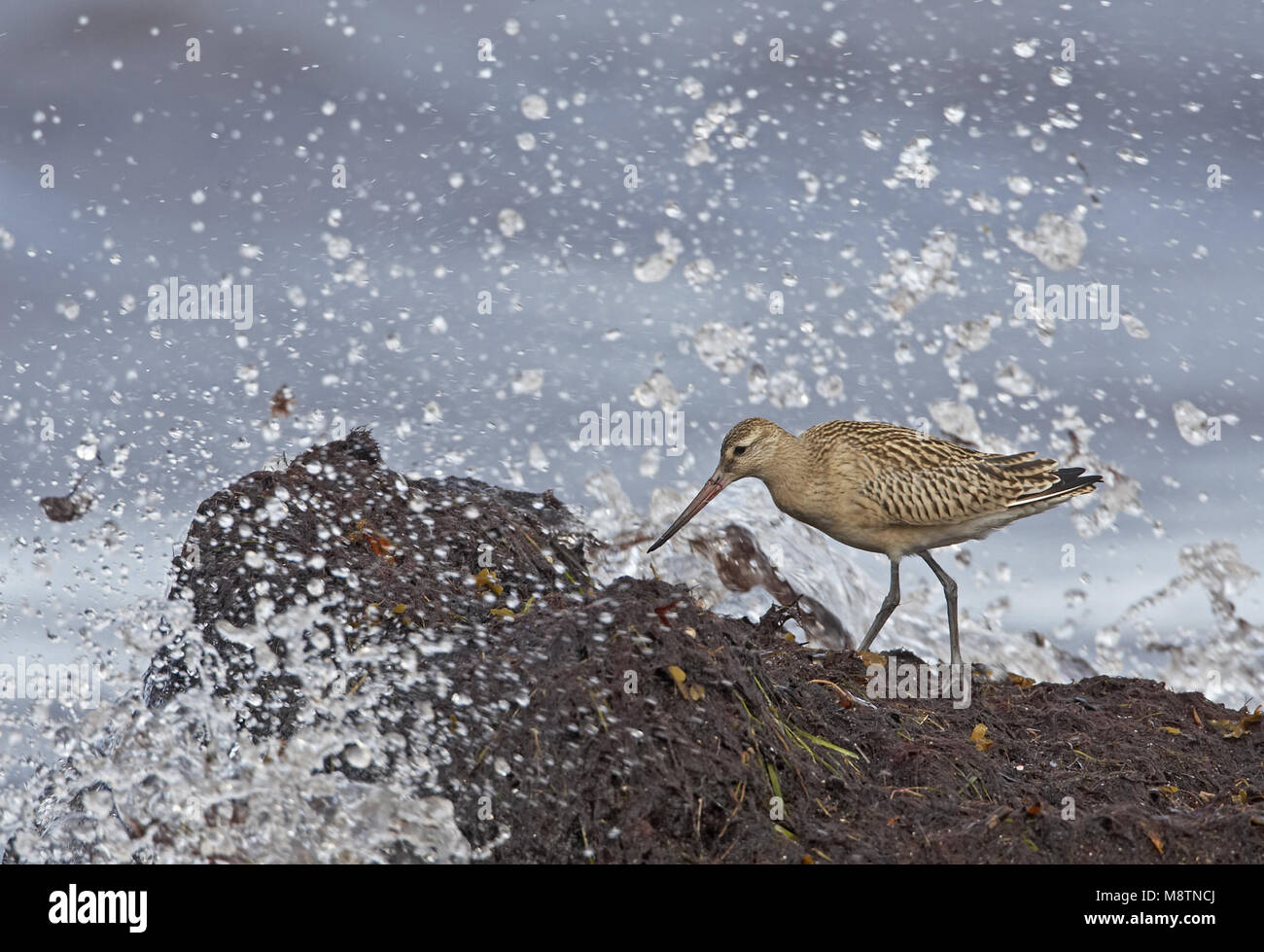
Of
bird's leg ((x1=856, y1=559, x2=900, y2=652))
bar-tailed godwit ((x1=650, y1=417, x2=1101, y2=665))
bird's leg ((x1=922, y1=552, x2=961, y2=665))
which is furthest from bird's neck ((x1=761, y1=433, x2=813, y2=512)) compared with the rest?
bird's leg ((x1=922, y1=552, x2=961, y2=665))

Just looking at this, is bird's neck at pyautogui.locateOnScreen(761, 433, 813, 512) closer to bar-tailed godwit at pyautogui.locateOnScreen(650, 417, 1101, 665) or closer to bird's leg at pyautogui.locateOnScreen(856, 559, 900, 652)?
bar-tailed godwit at pyautogui.locateOnScreen(650, 417, 1101, 665)

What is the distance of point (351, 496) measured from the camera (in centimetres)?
782

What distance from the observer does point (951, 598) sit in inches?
344

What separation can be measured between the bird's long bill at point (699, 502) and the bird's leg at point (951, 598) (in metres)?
1.49

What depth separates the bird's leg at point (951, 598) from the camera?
28.4 ft

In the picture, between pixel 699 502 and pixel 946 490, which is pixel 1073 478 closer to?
pixel 946 490

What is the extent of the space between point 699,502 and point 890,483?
133 centimetres

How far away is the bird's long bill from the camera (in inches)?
337

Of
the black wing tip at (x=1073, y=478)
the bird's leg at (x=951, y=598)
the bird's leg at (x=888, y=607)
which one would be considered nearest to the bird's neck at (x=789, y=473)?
the bird's leg at (x=888, y=607)

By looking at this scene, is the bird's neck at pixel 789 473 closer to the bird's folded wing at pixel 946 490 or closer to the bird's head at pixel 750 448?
→ the bird's head at pixel 750 448
